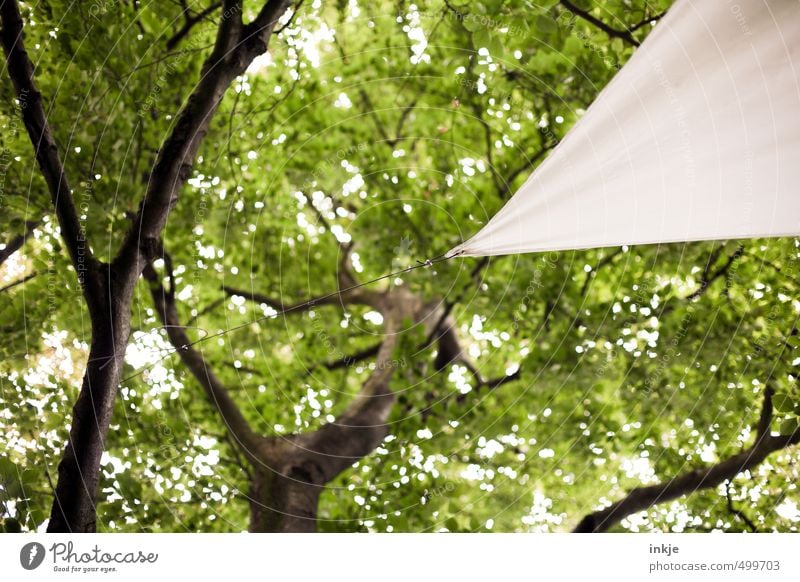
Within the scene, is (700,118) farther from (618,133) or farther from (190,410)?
(190,410)

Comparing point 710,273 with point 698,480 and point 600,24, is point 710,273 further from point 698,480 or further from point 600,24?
point 600,24

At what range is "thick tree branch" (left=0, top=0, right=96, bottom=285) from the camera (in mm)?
→ 2992

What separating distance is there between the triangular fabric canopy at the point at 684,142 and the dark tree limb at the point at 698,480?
1.77 m

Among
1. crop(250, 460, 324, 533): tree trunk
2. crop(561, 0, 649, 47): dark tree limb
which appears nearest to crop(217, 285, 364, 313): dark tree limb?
crop(250, 460, 324, 533): tree trunk

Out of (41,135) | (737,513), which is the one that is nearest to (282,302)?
(41,135)

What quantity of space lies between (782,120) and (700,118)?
0.35 m

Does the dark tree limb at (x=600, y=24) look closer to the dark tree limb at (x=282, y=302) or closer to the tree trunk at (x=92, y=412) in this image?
the dark tree limb at (x=282, y=302)

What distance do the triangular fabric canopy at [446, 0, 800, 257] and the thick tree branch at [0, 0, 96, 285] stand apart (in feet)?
6.02

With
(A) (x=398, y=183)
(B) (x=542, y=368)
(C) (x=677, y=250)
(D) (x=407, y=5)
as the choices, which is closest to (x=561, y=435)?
(B) (x=542, y=368)

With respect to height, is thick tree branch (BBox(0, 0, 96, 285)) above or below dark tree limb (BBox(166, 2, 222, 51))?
below

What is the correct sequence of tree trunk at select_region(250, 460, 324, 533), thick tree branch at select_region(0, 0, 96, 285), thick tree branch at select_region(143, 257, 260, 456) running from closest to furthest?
1. thick tree branch at select_region(0, 0, 96, 285)
2. tree trunk at select_region(250, 460, 324, 533)
3. thick tree branch at select_region(143, 257, 260, 456)

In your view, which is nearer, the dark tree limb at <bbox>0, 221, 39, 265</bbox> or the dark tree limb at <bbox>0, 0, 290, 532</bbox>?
the dark tree limb at <bbox>0, 0, 290, 532</bbox>

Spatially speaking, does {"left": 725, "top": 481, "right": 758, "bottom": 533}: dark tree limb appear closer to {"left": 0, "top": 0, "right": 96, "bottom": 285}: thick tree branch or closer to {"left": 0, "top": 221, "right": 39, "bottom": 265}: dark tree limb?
{"left": 0, "top": 0, "right": 96, "bottom": 285}: thick tree branch

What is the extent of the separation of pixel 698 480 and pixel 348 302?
9.56 ft
